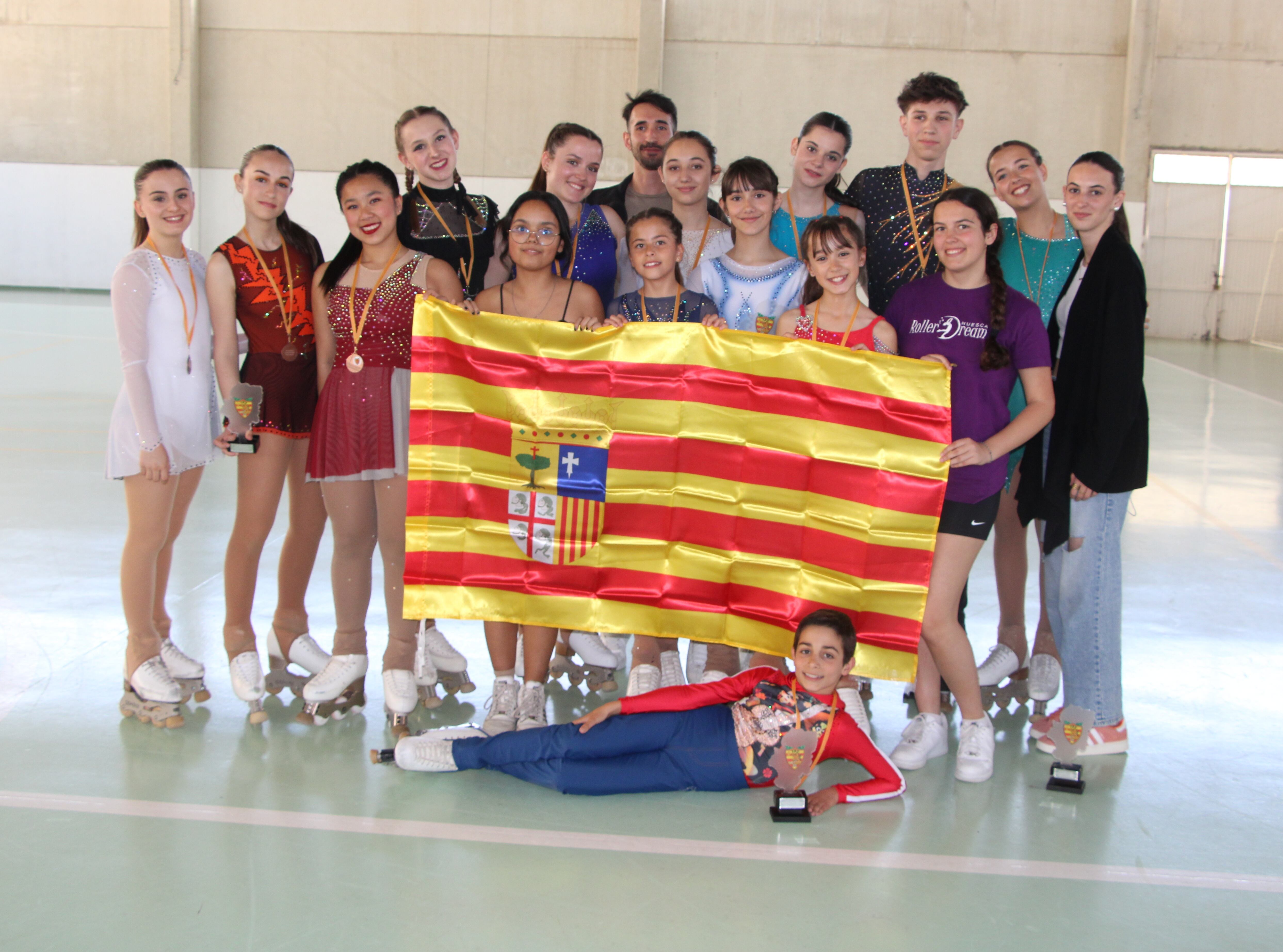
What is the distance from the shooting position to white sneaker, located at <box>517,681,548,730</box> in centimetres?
328

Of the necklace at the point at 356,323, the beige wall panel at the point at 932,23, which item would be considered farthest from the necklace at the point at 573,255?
the beige wall panel at the point at 932,23

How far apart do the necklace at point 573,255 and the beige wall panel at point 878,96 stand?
1295cm

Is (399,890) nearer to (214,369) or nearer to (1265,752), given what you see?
(214,369)

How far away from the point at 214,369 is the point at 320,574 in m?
1.61

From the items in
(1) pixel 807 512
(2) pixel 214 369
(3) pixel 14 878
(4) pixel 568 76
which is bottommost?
(3) pixel 14 878

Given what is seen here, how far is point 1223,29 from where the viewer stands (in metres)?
16.0

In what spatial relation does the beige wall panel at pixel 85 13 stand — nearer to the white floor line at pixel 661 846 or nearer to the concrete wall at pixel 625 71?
the concrete wall at pixel 625 71

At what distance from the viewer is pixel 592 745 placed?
9.56 feet

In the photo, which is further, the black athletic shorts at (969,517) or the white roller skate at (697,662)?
the white roller skate at (697,662)

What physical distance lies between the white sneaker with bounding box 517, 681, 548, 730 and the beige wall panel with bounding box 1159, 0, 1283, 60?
1649cm

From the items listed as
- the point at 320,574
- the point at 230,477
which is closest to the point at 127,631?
the point at 320,574

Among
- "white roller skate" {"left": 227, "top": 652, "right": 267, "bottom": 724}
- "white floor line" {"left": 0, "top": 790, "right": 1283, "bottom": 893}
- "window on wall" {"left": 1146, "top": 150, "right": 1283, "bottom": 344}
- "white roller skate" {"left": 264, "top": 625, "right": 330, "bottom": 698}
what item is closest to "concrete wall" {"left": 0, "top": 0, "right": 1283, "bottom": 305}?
"window on wall" {"left": 1146, "top": 150, "right": 1283, "bottom": 344}

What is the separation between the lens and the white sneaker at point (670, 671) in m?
3.66

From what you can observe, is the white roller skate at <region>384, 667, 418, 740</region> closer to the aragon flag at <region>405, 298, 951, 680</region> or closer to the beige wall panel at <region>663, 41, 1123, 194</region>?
the aragon flag at <region>405, 298, 951, 680</region>
